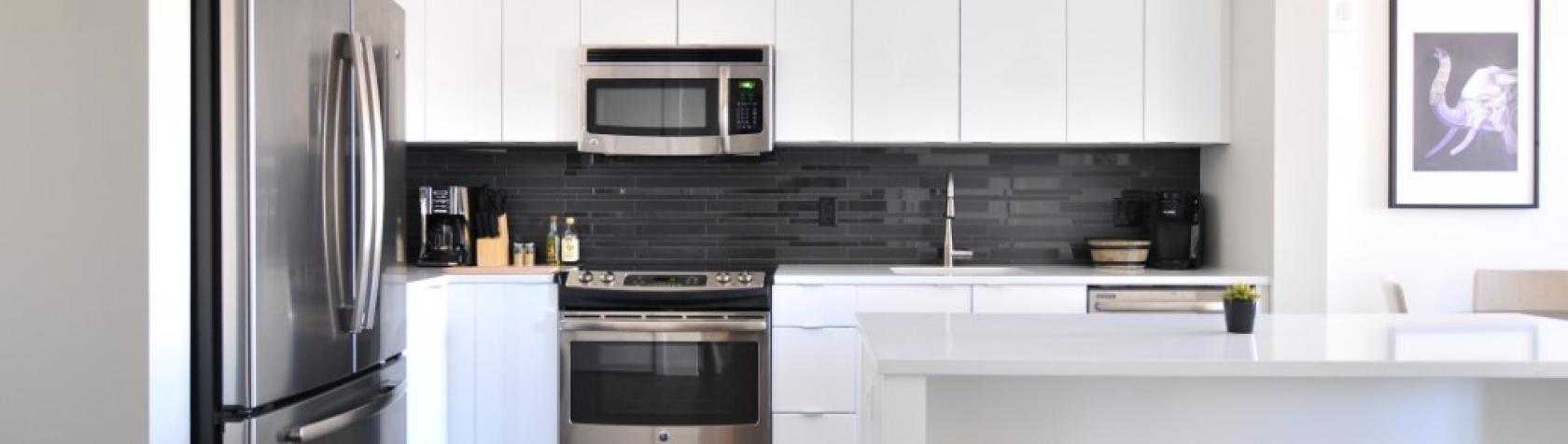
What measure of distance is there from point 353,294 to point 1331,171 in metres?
3.61

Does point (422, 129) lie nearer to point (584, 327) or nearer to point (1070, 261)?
point (584, 327)

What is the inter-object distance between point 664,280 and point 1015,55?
1485 mm

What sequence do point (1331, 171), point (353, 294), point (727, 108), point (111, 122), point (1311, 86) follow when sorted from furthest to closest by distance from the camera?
point (1331, 171) → point (727, 108) → point (1311, 86) → point (353, 294) → point (111, 122)

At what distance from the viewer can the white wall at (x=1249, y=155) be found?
12.6 ft

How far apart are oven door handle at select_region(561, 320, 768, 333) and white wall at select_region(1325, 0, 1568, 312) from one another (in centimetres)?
225

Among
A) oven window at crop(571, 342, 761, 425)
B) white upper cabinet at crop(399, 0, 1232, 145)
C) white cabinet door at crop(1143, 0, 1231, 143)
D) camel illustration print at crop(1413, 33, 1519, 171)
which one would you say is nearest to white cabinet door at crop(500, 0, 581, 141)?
white upper cabinet at crop(399, 0, 1232, 145)

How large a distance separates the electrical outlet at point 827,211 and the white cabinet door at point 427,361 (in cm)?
145

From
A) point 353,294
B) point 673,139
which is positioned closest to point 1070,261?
point 673,139

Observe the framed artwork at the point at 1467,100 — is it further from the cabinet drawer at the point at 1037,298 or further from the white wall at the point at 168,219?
the white wall at the point at 168,219

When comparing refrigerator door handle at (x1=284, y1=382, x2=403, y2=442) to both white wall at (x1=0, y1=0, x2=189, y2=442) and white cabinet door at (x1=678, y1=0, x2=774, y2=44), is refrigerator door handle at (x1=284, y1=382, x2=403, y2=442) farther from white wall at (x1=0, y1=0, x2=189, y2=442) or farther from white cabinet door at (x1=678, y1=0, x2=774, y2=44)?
white cabinet door at (x1=678, y1=0, x2=774, y2=44)

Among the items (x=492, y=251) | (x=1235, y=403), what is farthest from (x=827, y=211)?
(x=1235, y=403)

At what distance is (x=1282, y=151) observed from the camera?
12.5ft

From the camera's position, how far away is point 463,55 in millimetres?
4070

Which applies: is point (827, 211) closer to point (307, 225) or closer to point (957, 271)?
point (957, 271)
